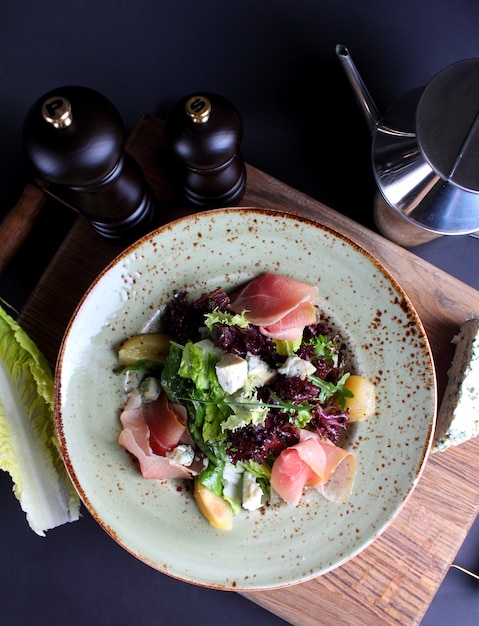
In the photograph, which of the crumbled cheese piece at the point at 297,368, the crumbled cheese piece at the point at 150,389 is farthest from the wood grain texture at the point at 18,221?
the crumbled cheese piece at the point at 297,368

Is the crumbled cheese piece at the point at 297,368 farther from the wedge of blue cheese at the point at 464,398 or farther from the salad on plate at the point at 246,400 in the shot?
the wedge of blue cheese at the point at 464,398

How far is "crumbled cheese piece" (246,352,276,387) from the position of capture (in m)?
1.93

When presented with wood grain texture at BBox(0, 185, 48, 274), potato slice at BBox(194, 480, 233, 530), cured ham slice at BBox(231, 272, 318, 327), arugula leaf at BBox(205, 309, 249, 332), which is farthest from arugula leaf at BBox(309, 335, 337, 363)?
wood grain texture at BBox(0, 185, 48, 274)

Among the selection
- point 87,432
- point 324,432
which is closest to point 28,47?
point 87,432

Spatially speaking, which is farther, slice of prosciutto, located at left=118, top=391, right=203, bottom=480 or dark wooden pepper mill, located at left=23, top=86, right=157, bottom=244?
slice of prosciutto, located at left=118, top=391, right=203, bottom=480

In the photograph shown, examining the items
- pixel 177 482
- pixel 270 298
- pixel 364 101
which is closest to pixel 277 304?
pixel 270 298

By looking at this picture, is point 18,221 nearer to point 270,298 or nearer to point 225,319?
point 225,319

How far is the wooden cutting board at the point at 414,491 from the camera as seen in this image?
2084 mm

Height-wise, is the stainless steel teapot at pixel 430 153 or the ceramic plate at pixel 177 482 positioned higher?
the stainless steel teapot at pixel 430 153

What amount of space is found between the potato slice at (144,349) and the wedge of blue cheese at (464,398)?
1.00 metres

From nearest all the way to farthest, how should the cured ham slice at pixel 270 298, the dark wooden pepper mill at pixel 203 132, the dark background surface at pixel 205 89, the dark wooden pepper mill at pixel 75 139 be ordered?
the dark wooden pepper mill at pixel 75 139 → the dark wooden pepper mill at pixel 203 132 → the cured ham slice at pixel 270 298 → the dark background surface at pixel 205 89

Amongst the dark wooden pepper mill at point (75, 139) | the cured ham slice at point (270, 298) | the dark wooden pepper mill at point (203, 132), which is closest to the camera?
the dark wooden pepper mill at point (75, 139)

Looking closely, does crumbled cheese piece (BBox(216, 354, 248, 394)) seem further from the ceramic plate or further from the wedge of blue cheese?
the wedge of blue cheese

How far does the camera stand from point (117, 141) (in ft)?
5.09
